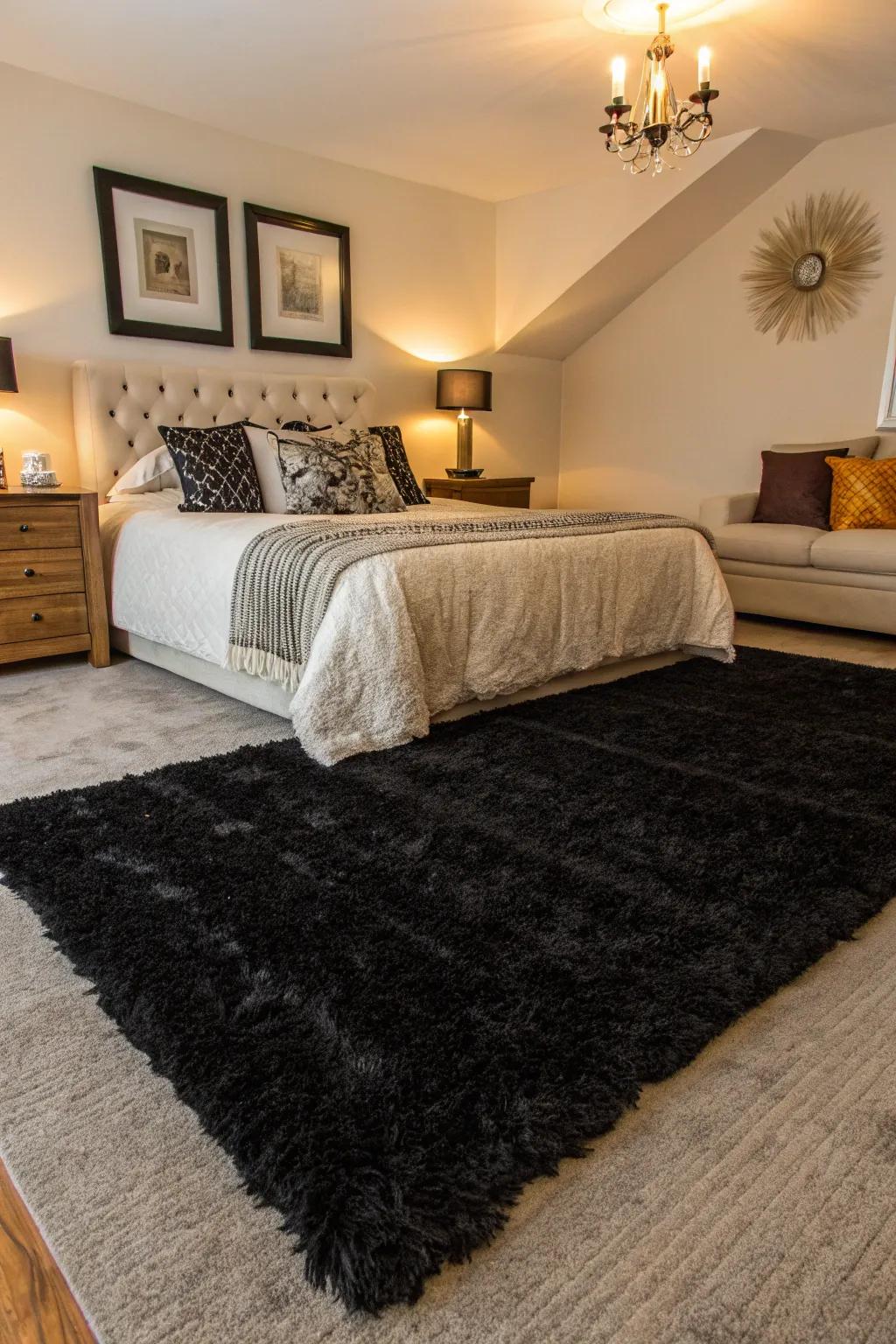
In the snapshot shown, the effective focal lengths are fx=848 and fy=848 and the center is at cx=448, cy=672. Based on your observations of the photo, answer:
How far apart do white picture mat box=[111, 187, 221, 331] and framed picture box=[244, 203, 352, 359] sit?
8.3 inches

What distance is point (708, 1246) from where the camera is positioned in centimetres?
96

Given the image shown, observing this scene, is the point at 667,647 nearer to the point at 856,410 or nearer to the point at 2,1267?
the point at 856,410

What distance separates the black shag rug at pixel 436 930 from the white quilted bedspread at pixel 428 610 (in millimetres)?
188

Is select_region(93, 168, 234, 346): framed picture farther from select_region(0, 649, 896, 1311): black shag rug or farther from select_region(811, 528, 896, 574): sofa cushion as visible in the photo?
select_region(811, 528, 896, 574): sofa cushion

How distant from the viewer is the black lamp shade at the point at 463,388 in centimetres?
526

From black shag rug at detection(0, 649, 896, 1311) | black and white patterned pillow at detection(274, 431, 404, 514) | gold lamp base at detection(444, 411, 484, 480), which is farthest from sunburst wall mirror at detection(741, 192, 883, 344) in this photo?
black shag rug at detection(0, 649, 896, 1311)

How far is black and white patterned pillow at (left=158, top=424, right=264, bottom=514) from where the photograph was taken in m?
3.49

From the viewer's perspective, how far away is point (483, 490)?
5.27 meters

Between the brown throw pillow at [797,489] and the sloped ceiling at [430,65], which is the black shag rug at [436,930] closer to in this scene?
the brown throw pillow at [797,489]

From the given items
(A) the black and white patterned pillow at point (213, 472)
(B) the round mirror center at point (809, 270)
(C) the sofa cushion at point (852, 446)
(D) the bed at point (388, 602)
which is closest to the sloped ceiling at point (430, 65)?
(B) the round mirror center at point (809, 270)

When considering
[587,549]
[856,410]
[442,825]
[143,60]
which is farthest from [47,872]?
[856,410]

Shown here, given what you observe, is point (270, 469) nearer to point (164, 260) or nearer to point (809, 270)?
point (164, 260)

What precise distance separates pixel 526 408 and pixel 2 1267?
5.89m

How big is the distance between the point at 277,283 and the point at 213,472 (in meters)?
1.65
